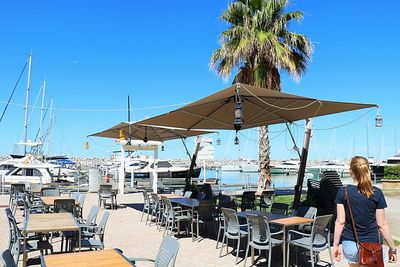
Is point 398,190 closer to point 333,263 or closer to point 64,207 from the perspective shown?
point 333,263

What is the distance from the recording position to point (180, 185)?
23703 mm

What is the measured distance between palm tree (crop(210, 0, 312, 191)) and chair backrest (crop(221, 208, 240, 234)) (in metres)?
9.07

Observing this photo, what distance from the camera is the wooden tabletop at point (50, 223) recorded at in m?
5.62

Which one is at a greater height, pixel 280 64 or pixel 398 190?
pixel 280 64

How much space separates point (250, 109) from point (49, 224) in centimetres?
602

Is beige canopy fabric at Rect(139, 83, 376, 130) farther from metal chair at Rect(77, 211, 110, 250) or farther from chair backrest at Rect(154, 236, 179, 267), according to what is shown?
chair backrest at Rect(154, 236, 179, 267)

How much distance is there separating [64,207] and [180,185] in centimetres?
1533

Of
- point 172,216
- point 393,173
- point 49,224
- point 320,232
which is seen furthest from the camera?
point 393,173

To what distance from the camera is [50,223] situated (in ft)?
20.1

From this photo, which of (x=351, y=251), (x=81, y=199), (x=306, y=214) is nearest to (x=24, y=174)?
(x=81, y=199)

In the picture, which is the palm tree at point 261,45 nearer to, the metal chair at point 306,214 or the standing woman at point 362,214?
the metal chair at point 306,214

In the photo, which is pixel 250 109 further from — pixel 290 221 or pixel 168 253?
pixel 168 253

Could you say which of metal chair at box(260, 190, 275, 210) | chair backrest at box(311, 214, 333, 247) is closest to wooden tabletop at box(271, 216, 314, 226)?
chair backrest at box(311, 214, 333, 247)

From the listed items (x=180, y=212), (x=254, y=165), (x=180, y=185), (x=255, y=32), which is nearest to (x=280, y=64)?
(x=255, y=32)
